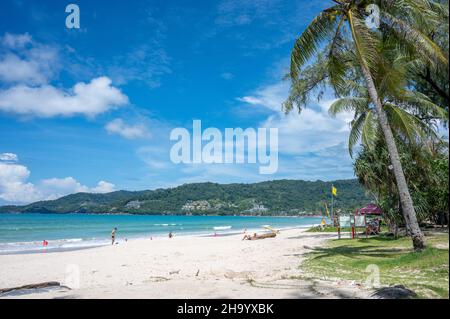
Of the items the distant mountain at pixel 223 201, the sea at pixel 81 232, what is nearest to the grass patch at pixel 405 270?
the sea at pixel 81 232

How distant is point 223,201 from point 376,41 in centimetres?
15792

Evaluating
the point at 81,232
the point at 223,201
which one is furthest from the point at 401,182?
the point at 223,201

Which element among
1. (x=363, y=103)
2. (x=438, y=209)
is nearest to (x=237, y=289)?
(x=363, y=103)

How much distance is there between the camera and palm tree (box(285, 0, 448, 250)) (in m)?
9.23

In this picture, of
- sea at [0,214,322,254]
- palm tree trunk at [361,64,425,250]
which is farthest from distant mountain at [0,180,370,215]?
palm tree trunk at [361,64,425,250]

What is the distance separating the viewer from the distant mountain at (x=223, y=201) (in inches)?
6043

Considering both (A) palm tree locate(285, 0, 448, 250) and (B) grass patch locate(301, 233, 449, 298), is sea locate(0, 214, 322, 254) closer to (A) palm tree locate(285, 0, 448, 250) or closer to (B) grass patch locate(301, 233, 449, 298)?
(B) grass patch locate(301, 233, 449, 298)

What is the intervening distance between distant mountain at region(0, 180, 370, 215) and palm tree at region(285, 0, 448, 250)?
136m

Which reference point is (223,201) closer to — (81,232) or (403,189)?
(81,232)

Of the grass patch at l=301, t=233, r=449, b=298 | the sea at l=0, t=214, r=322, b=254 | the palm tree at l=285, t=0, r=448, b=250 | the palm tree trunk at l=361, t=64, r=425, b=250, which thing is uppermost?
the palm tree at l=285, t=0, r=448, b=250

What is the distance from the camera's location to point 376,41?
986 cm

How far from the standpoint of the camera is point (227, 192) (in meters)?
171
